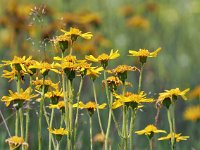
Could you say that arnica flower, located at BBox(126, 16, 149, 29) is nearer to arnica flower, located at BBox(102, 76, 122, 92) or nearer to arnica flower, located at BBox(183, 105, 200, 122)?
arnica flower, located at BBox(183, 105, 200, 122)

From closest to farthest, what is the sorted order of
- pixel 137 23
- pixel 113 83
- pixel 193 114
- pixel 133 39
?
pixel 113 83
pixel 193 114
pixel 137 23
pixel 133 39

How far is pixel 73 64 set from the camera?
2049 millimetres

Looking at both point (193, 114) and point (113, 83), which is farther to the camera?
point (193, 114)

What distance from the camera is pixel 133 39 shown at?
6.52m

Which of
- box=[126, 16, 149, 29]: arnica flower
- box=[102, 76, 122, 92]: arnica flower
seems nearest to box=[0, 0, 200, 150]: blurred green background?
box=[126, 16, 149, 29]: arnica flower

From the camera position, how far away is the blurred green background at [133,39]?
14.8ft

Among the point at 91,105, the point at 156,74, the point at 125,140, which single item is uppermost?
the point at 156,74

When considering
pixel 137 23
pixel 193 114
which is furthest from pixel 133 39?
pixel 193 114

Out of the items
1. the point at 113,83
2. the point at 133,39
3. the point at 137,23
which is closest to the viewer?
the point at 113,83

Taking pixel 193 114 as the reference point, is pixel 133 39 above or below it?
above

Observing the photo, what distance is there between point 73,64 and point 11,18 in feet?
9.40

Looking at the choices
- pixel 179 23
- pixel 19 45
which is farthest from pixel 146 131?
pixel 179 23

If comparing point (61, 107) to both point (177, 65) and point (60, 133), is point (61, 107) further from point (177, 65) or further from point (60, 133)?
point (177, 65)

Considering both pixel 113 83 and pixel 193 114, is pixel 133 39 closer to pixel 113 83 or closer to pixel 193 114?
pixel 193 114
